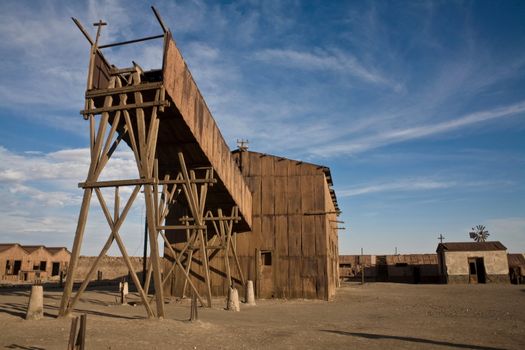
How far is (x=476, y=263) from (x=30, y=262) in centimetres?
4680

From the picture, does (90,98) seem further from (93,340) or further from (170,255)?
(170,255)

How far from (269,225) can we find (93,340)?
1456 centimetres

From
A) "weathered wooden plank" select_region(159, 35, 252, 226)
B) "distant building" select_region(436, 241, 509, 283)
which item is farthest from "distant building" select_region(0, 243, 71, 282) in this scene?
"distant building" select_region(436, 241, 509, 283)

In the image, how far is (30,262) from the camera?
44.0 meters

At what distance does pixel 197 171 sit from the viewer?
15.4m

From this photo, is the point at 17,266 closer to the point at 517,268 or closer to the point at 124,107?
the point at 124,107

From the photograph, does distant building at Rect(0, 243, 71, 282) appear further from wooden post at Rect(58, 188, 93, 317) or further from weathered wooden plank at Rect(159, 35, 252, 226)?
wooden post at Rect(58, 188, 93, 317)

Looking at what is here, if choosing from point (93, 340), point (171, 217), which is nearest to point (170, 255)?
point (171, 217)

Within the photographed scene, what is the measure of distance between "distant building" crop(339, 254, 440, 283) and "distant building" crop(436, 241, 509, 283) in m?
6.78

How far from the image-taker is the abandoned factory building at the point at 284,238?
2034 cm

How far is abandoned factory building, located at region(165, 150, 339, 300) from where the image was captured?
20.3 m

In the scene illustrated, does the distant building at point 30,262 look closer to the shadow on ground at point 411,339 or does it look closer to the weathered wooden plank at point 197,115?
the weathered wooden plank at point 197,115

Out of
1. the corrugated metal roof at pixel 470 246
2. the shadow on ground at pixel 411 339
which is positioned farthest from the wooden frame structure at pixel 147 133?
the corrugated metal roof at pixel 470 246

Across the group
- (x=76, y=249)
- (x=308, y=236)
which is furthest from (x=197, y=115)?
(x=308, y=236)
